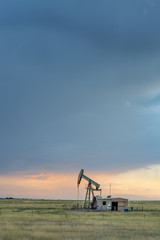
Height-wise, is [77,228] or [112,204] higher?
[112,204]

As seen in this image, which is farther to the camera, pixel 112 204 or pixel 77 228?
pixel 112 204

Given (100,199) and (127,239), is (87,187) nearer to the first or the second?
(100,199)

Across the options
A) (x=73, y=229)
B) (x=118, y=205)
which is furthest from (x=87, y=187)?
(x=73, y=229)

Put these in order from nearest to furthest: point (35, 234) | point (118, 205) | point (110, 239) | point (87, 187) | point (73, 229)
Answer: point (110, 239), point (35, 234), point (73, 229), point (118, 205), point (87, 187)

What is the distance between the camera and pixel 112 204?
5644 cm

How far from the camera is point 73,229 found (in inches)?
914

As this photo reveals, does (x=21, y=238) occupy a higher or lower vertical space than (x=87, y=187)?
lower

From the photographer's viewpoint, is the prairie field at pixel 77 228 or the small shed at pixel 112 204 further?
the small shed at pixel 112 204

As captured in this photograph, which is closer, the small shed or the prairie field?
the prairie field

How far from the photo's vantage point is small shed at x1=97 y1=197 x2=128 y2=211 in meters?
55.3

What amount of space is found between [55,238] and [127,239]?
427 cm

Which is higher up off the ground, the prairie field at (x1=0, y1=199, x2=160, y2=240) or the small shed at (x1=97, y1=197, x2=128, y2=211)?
the small shed at (x1=97, y1=197, x2=128, y2=211)

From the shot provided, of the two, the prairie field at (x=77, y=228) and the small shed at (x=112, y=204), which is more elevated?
the small shed at (x=112, y=204)

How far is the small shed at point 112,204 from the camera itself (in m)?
55.3
